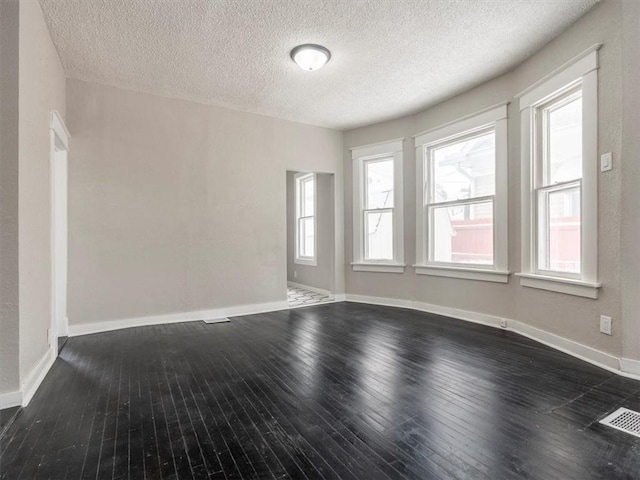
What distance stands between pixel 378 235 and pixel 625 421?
3.88 metres

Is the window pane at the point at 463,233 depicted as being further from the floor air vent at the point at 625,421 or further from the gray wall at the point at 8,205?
the gray wall at the point at 8,205

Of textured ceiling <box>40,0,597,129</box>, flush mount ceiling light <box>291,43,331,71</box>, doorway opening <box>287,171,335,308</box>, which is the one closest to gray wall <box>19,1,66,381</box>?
textured ceiling <box>40,0,597,129</box>

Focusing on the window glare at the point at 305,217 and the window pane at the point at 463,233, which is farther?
the window glare at the point at 305,217

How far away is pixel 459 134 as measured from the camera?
445 cm

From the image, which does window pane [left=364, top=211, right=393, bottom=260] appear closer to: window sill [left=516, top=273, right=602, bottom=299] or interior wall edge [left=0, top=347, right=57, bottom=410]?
window sill [left=516, top=273, right=602, bottom=299]

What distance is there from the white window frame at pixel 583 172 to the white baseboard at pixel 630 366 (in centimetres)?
52

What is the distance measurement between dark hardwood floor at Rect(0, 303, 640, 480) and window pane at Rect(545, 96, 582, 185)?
68.4 inches

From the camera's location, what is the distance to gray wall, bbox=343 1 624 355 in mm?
2730

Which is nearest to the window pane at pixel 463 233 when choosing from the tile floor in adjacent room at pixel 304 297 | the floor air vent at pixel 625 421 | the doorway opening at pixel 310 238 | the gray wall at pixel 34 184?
the doorway opening at pixel 310 238

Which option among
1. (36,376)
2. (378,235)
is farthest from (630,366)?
(36,376)

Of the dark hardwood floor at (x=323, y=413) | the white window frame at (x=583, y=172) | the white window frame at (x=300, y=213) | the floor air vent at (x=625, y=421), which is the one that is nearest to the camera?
the dark hardwood floor at (x=323, y=413)

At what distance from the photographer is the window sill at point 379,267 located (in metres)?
5.29

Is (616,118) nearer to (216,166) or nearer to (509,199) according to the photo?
(509,199)

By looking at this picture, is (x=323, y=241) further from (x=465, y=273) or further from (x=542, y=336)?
(x=542, y=336)
